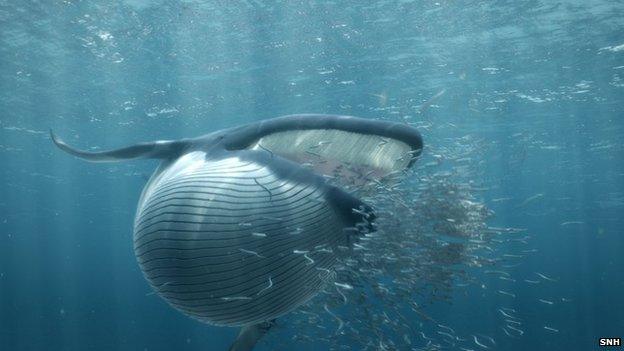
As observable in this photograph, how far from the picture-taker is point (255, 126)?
10.5 feet

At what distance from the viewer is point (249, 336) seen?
386 cm

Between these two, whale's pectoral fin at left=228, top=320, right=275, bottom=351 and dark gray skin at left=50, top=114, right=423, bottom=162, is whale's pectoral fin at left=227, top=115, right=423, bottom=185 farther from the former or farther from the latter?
whale's pectoral fin at left=228, top=320, right=275, bottom=351

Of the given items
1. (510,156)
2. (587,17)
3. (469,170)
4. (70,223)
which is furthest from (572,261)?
(469,170)

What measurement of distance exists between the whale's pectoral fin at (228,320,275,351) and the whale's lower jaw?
855 millimetres

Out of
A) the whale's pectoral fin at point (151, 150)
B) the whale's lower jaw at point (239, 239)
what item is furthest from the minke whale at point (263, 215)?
the whale's pectoral fin at point (151, 150)

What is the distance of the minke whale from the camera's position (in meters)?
2.70

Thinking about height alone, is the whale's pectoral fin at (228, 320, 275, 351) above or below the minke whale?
below

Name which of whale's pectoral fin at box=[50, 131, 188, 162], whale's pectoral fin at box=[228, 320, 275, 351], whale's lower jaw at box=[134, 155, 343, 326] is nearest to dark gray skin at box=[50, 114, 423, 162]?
whale's pectoral fin at box=[50, 131, 188, 162]

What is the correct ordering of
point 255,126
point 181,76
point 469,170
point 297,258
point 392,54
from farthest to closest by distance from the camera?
point 181,76 → point 392,54 → point 469,170 → point 255,126 → point 297,258

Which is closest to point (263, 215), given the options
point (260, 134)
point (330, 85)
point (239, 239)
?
point (239, 239)

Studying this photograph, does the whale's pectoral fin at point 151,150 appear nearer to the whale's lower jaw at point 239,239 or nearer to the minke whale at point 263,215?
the minke whale at point 263,215

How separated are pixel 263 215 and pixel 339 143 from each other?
0.69 metres

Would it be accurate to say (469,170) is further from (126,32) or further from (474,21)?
(126,32)

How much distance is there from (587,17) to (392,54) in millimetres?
6758
